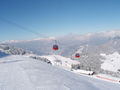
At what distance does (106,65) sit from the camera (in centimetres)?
9356

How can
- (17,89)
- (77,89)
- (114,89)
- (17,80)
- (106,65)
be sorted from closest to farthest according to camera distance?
(17,89) < (77,89) < (17,80) < (114,89) < (106,65)

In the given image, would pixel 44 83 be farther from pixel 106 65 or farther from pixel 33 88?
pixel 106 65

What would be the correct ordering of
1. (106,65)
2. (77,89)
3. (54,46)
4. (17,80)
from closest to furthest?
Result: (77,89), (17,80), (54,46), (106,65)

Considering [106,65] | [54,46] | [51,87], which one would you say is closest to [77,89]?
[51,87]

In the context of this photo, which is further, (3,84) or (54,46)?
(54,46)

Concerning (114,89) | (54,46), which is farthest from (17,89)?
(54,46)

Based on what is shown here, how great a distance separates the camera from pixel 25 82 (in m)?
4.08

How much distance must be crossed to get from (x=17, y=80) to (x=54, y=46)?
12986mm

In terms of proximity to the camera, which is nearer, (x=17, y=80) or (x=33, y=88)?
(x=33, y=88)

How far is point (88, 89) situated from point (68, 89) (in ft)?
2.95

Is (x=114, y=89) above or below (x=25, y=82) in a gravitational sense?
below

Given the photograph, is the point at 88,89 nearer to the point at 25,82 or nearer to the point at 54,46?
the point at 25,82

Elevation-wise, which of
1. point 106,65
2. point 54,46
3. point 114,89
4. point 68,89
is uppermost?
point 54,46

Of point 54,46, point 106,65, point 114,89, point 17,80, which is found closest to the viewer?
point 17,80
